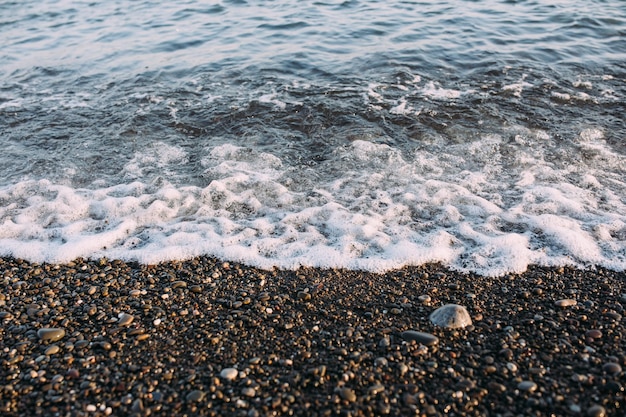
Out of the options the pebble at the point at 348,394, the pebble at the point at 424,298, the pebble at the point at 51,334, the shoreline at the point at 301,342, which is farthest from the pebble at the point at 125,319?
the pebble at the point at 424,298

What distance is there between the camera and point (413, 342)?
327cm

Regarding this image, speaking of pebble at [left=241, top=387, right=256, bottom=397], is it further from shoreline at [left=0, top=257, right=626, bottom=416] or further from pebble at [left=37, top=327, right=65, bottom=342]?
pebble at [left=37, top=327, right=65, bottom=342]

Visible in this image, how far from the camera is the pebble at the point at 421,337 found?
10.7ft

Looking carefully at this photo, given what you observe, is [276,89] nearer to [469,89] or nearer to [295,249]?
[469,89]

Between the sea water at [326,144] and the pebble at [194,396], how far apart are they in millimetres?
1612

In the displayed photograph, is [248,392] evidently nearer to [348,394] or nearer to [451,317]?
[348,394]

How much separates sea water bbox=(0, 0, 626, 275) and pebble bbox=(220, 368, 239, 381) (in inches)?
55.2

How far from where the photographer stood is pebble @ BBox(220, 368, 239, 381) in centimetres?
300

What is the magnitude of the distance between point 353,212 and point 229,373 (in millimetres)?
2650

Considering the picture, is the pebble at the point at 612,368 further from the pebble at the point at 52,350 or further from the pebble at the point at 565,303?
the pebble at the point at 52,350

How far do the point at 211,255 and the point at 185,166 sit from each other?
236cm

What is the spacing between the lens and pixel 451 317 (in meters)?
3.47

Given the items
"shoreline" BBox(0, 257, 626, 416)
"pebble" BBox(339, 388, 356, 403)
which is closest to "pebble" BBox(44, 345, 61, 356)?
"shoreline" BBox(0, 257, 626, 416)

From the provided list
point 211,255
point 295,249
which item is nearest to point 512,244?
point 295,249
